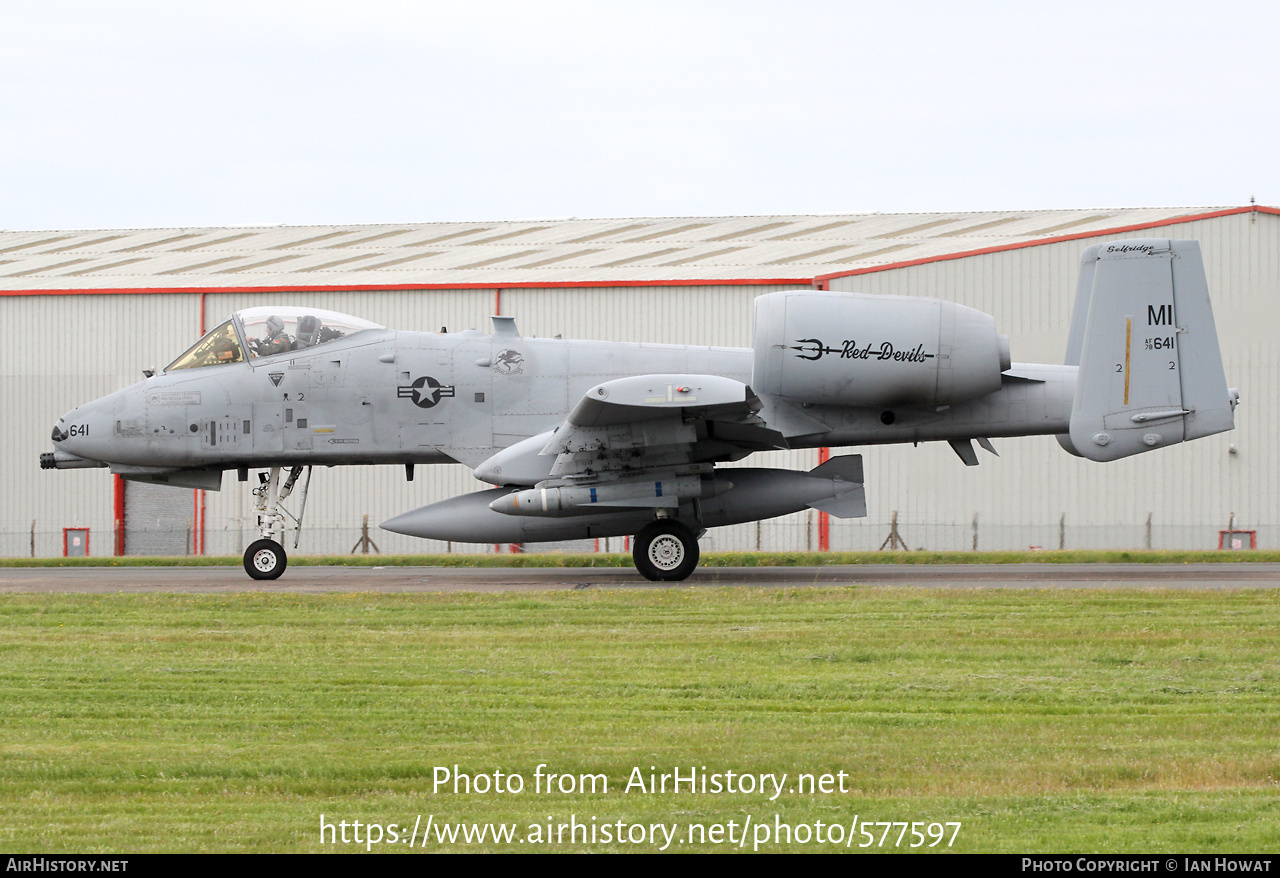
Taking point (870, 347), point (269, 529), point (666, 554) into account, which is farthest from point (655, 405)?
point (269, 529)

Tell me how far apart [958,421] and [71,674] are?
12.6 metres

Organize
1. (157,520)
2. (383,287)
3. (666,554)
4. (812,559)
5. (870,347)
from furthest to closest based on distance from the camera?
1. (157,520)
2. (383,287)
3. (812,559)
4. (666,554)
5. (870,347)

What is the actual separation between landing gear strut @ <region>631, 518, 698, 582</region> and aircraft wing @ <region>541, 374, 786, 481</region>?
3.31 ft

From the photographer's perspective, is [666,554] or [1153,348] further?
[666,554]

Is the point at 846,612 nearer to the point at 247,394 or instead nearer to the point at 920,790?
the point at 920,790

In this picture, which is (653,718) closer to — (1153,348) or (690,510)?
(690,510)

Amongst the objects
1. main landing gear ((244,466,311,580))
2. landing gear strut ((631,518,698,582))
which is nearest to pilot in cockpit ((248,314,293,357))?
main landing gear ((244,466,311,580))

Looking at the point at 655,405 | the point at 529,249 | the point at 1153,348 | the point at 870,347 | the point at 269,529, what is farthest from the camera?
the point at 529,249

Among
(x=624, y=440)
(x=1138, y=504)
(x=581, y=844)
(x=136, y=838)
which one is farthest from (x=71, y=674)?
(x=1138, y=504)

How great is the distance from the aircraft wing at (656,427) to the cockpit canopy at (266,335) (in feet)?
12.5

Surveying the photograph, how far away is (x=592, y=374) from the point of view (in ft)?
64.1

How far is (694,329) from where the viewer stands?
31.1 metres

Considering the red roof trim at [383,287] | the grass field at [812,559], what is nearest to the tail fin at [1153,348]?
the grass field at [812,559]

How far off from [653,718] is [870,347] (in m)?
9.98
